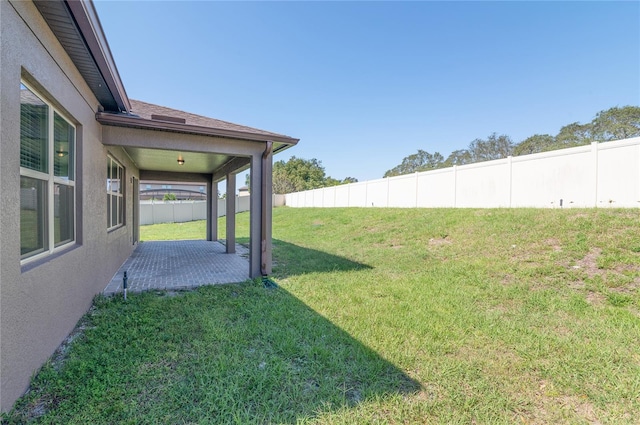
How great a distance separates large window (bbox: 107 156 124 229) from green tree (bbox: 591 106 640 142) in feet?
109

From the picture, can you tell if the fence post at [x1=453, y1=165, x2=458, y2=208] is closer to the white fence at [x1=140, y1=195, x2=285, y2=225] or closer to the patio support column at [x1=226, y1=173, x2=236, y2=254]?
the patio support column at [x1=226, y1=173, x2=236, y2=254]

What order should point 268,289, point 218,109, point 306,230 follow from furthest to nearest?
point 218,109
point 306,230
point 268,289

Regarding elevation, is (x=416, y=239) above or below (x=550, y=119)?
below

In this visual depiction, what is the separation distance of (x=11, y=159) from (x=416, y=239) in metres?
9.47

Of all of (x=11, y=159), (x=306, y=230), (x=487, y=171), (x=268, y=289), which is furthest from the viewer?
(x=306, y=230)

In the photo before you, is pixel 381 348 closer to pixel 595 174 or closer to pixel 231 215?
pixel 231 215

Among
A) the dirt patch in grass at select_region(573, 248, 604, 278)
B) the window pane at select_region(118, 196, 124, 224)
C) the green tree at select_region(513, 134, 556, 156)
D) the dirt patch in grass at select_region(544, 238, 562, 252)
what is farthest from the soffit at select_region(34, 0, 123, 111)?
the green tree at select_region(513, 134, 556, 156)

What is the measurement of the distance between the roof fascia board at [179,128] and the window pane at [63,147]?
1209 millimetres

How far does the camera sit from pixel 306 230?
15.0 meters

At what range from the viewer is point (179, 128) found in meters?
5.40

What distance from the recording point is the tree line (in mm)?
23000

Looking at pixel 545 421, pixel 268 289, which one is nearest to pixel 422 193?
pixel 268 289

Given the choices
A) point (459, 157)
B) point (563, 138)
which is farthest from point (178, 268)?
point (459, 157)

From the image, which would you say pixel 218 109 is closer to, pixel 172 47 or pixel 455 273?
pixel 172 47
